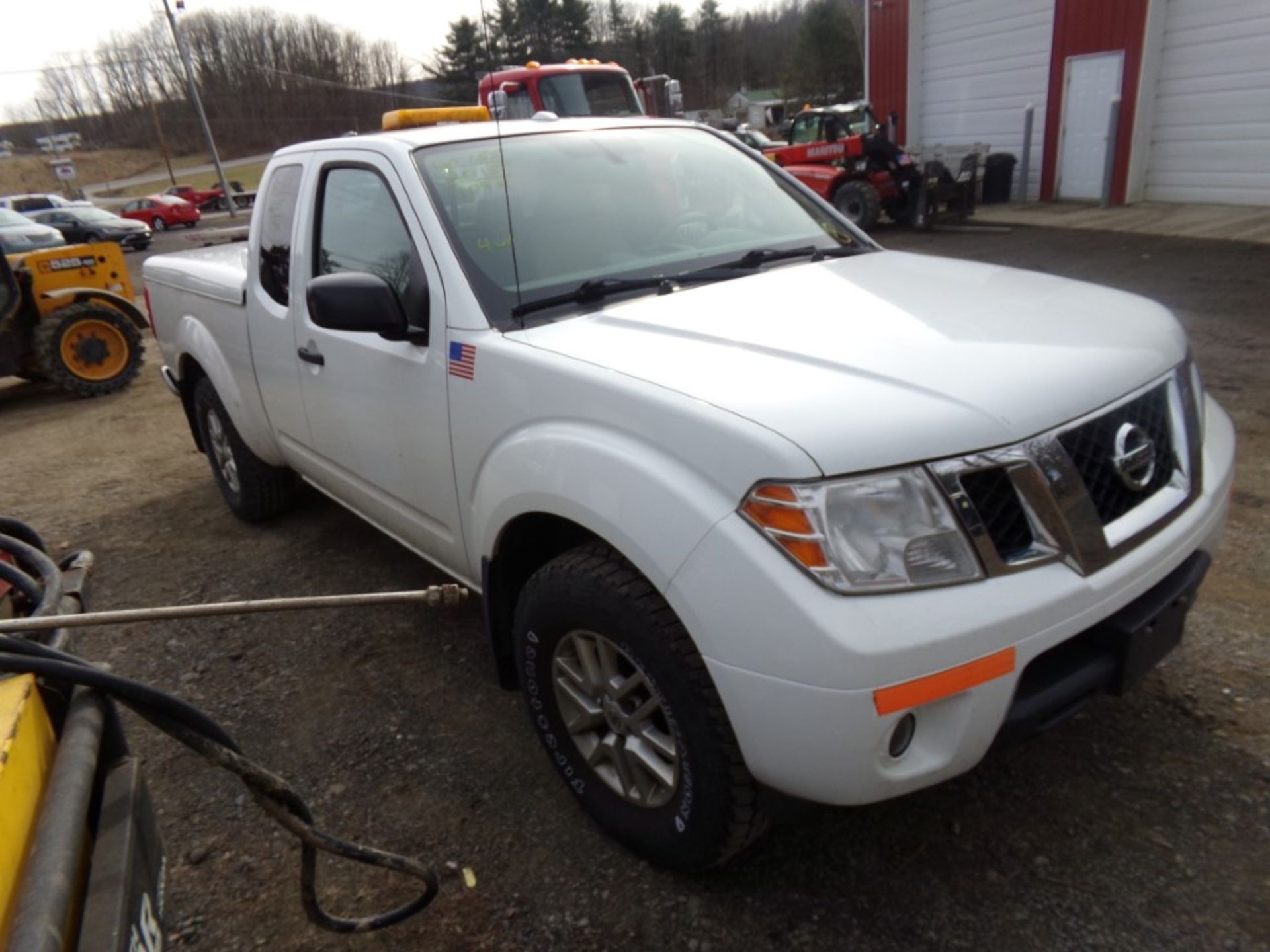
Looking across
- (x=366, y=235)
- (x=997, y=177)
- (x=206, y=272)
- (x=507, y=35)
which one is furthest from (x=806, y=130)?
(x=366, y=235)

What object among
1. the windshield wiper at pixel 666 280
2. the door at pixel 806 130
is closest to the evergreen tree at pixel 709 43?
the door at pixel 806 130

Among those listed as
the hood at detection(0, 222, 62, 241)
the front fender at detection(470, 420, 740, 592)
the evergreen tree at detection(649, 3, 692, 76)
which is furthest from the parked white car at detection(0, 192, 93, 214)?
the front fender at detection(470, 420, 740, 592)

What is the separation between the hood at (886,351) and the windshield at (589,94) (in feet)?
32.8

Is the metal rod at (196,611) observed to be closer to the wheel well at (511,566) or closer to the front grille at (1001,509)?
the wheel well at (511,566)

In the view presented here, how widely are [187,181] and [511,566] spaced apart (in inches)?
2046

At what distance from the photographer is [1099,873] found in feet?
7.39

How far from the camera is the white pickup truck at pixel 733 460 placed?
1822 millimetres

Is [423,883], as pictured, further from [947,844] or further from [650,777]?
[947,844]

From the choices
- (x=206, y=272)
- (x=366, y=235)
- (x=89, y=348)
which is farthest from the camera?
(x=89, y=348)

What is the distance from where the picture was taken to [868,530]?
183 cm

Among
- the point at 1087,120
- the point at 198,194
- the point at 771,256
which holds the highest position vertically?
the point at 771,256

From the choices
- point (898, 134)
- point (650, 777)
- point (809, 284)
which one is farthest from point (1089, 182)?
point (650, 777)

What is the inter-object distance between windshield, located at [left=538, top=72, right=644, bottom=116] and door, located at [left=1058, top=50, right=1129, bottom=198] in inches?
311

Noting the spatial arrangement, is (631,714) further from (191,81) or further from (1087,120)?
(191,81)
